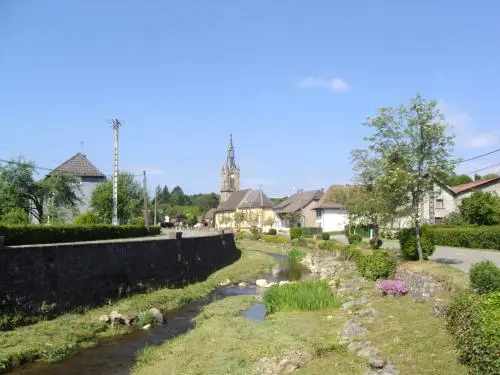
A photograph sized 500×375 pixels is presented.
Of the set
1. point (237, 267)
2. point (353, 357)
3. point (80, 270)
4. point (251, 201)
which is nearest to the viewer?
point (353, 357)

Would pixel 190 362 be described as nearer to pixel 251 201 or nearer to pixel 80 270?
pixel 80 270

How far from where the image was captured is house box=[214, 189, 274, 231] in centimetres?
9750

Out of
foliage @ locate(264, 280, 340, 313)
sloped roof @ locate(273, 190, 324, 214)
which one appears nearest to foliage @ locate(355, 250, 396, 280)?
foliage @ locate(264, 280, 340, 313)

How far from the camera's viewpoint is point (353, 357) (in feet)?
35.2

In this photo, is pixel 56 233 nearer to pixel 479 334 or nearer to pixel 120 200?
pixel 479 334

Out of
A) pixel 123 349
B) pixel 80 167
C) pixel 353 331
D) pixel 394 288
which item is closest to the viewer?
pixel 353 331

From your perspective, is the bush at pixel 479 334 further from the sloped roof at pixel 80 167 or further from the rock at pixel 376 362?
the sloped roof at pixel 80 167

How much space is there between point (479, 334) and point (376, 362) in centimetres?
222

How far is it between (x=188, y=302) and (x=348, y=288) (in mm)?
7493

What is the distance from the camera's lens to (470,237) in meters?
35.3

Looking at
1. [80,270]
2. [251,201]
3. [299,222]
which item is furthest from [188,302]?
[251,201]

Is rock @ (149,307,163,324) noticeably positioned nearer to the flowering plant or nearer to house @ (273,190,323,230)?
the flowering plant

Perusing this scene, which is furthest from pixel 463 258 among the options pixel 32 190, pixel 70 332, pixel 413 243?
pixel 32 190

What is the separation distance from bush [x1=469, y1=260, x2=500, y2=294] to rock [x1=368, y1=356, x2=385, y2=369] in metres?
4.02
